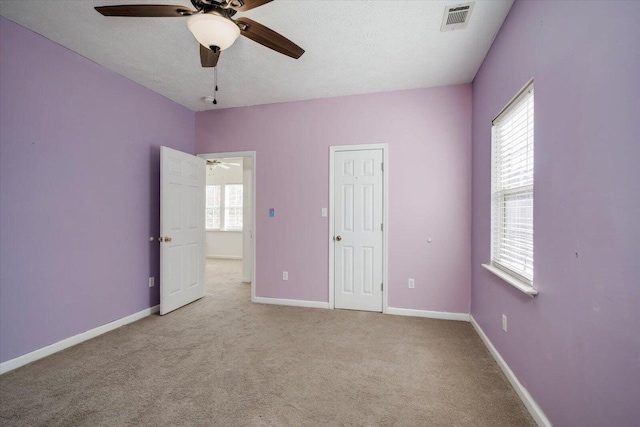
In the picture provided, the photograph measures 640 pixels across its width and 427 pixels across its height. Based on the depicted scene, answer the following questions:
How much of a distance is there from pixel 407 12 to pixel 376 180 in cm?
188

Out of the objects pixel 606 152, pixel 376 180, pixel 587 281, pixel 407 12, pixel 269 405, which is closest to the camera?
pixel 606 152

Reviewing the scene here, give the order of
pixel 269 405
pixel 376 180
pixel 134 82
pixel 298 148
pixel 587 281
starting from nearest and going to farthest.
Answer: pixel 587 281
pixel 269 405
pixel 134 82
pixel 376 180
pixel 298 148

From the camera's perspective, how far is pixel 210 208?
332 inches

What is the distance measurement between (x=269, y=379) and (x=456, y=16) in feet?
10.3

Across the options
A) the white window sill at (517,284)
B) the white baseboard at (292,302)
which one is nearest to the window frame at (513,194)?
the white window sill at (517,284)

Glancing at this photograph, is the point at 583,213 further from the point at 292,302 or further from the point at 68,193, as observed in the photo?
the point at 68,193

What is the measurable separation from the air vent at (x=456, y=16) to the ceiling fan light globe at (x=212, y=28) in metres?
1.60

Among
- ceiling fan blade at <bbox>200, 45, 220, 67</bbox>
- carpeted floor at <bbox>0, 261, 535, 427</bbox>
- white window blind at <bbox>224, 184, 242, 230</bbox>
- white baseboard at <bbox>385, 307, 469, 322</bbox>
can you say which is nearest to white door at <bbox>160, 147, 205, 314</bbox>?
carpeted floor at <bbox>0, 261, 535, 427</bbox>

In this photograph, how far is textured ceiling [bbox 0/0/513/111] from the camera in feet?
7.15

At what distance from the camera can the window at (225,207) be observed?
8281mm

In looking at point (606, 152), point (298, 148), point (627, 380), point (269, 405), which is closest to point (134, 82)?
point (298, 148)

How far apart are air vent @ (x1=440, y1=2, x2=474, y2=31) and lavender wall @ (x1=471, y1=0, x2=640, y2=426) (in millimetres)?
311

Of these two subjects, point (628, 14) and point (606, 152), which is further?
point (606, 152)

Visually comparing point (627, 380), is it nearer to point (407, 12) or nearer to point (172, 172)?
point (407, 12)
